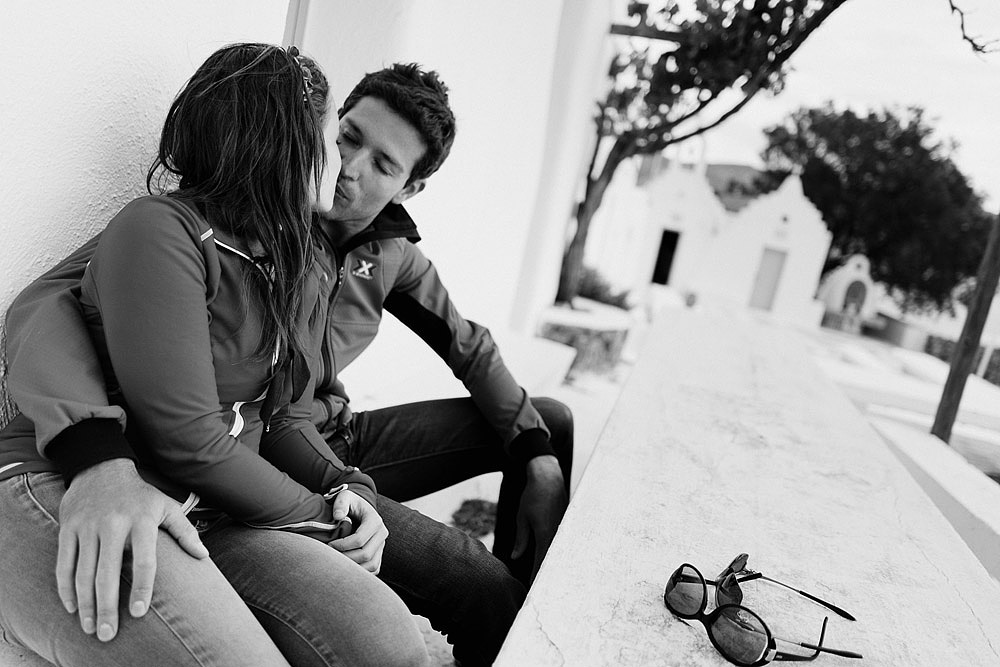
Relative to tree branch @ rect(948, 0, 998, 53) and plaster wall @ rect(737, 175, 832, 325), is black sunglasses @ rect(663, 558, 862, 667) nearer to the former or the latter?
tree branch @ rect(948, 0, 998, 53)

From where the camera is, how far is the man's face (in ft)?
5.55

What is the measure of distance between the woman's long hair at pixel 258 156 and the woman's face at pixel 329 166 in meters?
0.05

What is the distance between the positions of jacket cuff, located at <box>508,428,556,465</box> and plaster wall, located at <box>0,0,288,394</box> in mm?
1069

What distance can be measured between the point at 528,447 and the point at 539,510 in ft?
0.63

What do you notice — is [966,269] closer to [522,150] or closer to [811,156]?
[811,156]

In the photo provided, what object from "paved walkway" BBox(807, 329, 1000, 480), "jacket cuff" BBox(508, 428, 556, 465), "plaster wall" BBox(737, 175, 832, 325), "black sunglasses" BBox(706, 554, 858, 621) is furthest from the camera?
"plaster wall" BBox(737, 175, 832, 325)

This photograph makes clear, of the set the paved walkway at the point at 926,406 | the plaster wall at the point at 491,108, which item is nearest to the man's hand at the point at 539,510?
the plaster wall at the point at 491,108

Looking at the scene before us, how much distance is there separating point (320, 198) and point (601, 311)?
242 inches

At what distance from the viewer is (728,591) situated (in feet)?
3.79

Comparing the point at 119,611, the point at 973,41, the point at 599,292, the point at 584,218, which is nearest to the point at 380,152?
the point at 119,611

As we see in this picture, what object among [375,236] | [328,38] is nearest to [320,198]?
[375,236]

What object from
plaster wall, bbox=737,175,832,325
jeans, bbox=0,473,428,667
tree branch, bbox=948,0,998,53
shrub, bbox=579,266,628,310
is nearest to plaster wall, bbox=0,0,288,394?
jeans, bbox=0,473,428,667

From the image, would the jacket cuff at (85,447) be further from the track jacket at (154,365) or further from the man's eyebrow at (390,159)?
the man's eyebrow at (390,159)

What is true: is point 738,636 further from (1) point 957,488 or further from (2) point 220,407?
(1) point 957,488
